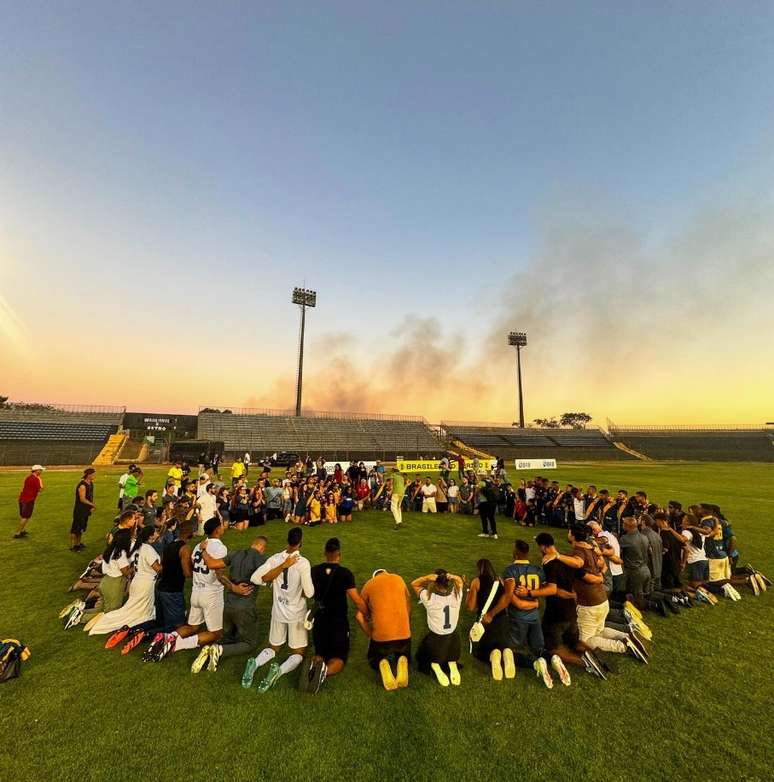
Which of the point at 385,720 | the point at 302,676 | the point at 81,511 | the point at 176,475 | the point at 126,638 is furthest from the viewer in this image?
the point at 176,475

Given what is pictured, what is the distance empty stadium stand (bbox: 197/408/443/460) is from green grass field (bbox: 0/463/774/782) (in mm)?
42824

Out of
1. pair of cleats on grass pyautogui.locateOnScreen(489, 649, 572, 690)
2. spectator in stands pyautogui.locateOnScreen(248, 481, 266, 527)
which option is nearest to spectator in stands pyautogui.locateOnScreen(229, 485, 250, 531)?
spectator in stands pyautogui.locateOnScreen(248, 481, 266, 527)

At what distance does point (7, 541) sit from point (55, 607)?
255 inches

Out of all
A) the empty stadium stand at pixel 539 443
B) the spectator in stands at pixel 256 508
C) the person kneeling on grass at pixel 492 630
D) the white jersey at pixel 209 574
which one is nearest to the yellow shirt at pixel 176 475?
the spectator in stands at pixel 256 508

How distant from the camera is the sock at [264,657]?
535 centimetres

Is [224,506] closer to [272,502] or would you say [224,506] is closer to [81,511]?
[272,502]

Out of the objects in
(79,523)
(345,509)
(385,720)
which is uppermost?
(79,523)

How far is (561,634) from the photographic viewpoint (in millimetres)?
6102

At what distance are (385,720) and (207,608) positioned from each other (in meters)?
3.27

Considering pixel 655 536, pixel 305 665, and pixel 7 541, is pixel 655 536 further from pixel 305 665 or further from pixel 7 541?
pixel 7 541

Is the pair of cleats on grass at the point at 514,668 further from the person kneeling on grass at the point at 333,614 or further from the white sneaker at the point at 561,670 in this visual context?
the person kneeling on grass at the point at 333,614

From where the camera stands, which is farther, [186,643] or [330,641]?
[186,643]

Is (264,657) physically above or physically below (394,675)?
above

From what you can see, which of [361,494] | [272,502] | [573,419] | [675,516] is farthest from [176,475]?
[573,419]
